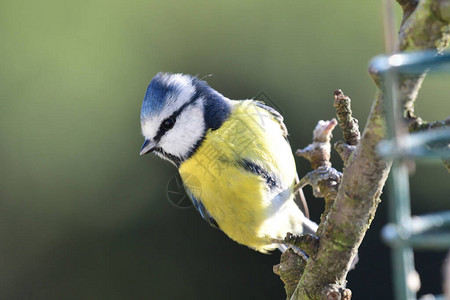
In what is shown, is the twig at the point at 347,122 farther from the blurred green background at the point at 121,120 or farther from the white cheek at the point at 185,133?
the blurred green background at the point at 121,120

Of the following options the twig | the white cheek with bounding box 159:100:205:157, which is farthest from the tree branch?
the white cheek with bounding box 159:100:205:157

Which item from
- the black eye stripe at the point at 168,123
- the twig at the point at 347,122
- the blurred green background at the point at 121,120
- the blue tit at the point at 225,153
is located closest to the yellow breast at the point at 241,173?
the blue tit at the point at 225,153

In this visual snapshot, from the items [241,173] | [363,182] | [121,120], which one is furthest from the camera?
[121,120]

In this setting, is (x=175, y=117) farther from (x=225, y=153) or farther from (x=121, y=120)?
(x=121, y=120)

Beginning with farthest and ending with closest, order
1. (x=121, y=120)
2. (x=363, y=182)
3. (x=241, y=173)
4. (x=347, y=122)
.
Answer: (x=121, y=120) → (x=241, y=173) → (x=347, y=122) → (x=363, y=182)

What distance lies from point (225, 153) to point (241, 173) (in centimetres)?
7

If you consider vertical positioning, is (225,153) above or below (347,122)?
below

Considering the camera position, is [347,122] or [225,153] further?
[225,153]

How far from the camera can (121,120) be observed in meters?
3.05

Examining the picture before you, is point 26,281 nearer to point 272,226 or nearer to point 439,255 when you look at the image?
point 272,226

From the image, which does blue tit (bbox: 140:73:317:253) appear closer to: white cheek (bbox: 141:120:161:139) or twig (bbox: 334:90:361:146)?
white cheek (bbox: 141:120:161:139)

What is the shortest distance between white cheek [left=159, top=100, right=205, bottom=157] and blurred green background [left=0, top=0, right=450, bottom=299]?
3.38 ft

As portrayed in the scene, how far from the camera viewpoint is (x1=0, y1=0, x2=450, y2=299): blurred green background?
9.43ft

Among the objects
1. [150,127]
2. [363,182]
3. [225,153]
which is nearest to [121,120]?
[150,127]
